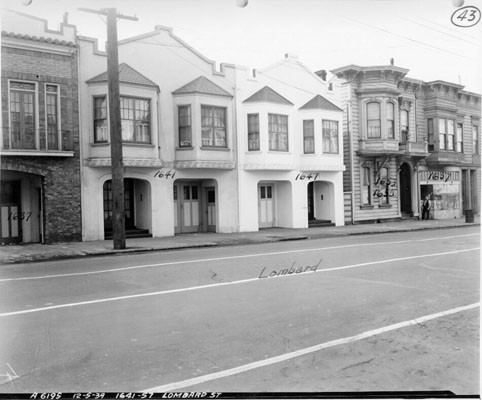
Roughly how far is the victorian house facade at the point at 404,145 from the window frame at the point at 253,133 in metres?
6.73

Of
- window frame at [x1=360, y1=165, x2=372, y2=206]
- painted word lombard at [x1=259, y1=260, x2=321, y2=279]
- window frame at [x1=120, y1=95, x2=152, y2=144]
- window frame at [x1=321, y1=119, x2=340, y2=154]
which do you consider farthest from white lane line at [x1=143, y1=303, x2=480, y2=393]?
window frame at [x1=360, y1=165, x2=372, y2=206]

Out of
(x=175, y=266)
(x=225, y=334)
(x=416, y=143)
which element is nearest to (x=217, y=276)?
(x=175, y=266)

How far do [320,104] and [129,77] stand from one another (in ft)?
32.2

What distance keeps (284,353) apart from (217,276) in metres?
4.73

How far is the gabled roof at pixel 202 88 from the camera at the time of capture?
816 inches

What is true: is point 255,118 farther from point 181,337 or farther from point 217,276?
point 181,337

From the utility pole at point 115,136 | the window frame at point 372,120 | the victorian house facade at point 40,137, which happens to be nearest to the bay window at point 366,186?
Result: the window frame at point 372,120

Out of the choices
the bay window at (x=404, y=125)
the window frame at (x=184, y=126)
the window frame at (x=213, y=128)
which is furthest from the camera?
the bay window at (x=404, y=125)

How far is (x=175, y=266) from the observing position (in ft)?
36.6

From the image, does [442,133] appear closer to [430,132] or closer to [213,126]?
[430,132]

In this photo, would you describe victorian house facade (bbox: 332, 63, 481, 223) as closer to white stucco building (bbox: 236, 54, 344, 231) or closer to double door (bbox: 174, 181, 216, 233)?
white stucco building (bbox: 236, 54, 344, 231)

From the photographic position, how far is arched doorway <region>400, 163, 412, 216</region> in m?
30.8

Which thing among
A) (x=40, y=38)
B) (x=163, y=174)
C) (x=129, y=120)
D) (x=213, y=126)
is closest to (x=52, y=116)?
(x=40, y=38)

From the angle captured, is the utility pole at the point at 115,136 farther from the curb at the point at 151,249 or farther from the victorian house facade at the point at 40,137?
the victorian house facade at the point at 40,137
